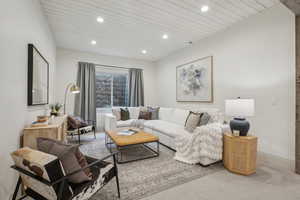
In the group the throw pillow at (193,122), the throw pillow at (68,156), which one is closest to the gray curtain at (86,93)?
the throw pillow at (193,122)

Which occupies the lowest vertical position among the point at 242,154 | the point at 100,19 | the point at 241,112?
the point at 242,154

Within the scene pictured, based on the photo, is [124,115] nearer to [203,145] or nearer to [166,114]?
[166,114]

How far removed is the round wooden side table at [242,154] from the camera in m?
2.08

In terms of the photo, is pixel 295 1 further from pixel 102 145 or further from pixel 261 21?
pixel 102 145

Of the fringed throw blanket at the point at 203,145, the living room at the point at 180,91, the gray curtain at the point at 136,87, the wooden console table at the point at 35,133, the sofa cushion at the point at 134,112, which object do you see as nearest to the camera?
the living room at the point at 180,91

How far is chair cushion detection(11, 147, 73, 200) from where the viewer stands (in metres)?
1.05

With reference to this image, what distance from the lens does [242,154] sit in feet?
6.91

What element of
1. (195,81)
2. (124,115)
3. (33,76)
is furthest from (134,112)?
(33,76)

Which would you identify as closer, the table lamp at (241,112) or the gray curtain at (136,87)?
the table lamp at (241,112)

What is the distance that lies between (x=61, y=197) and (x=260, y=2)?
386 cm

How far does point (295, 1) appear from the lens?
1790 millimetres

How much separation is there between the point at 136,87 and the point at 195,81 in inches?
93.4

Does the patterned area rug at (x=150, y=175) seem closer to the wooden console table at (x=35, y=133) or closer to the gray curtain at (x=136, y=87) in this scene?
the wooden console table at (x=35, y=133)

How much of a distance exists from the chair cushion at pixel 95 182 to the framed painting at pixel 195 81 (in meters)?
3.07
